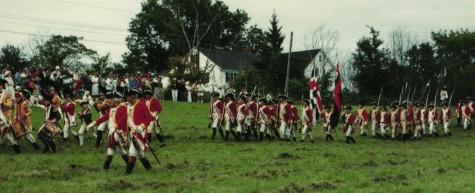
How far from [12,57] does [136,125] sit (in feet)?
176

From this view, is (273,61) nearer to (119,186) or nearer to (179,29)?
(179,29)

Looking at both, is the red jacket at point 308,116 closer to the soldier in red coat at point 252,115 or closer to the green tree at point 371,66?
the soldier in red coat at point 252,115

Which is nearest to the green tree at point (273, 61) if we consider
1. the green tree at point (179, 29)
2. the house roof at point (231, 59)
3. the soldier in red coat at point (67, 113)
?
the green tree at point (179, 29)

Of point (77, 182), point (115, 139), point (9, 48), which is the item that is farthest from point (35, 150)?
point (9, 48)

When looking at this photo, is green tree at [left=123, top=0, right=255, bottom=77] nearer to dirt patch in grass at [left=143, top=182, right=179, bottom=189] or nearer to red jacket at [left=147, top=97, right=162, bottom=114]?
red jacket at [left=147, top=97, right=162, bottom=114]

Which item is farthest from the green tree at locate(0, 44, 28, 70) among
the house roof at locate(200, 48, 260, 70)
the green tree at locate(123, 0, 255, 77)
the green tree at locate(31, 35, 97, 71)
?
the house roof at locate(200, 48, 260, 70)

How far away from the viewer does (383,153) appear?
63.4 feet

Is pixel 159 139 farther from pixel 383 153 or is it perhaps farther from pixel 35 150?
pixel 383 153

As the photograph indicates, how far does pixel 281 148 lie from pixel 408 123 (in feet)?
35.2

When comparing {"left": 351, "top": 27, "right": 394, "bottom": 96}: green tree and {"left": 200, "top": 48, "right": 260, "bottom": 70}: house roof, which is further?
{"left": 200, "top": 48, "right": 260, "bottom": 70}: house roof

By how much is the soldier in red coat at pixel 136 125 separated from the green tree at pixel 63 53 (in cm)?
4690

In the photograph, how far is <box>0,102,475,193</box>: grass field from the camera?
11.5 meters

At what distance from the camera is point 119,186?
1138 centimetres

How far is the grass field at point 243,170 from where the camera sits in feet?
37.8
